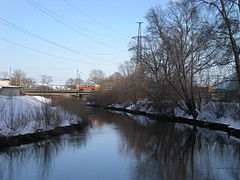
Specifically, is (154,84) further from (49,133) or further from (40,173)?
(40,173)

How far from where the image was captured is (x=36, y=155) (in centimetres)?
1452

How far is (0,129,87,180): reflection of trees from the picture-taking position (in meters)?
11.5

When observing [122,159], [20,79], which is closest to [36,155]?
[122,159]

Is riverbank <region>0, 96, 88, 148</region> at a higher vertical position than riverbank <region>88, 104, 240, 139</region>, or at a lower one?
higher

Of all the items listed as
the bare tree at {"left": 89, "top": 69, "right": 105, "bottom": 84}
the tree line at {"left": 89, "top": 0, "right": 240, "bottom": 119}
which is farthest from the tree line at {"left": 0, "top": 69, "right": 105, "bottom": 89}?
the tree line at {"left": 89, "top": 0, "right": 240, "bottom": 119}

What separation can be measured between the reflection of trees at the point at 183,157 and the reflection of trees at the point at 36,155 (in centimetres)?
353

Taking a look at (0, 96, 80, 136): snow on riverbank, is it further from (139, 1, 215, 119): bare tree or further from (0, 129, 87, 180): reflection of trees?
(139, 1, 215, 119): bare tree

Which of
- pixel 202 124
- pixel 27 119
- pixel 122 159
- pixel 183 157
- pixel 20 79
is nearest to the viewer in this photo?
pixel 122 159

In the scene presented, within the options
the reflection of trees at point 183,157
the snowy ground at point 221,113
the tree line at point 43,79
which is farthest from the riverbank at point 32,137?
the tree line at point 43,79

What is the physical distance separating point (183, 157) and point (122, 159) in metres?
3.08

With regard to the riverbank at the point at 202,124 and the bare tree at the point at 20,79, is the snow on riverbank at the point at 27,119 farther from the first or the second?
the bare tree at the point at 20,79

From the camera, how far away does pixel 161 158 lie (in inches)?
538

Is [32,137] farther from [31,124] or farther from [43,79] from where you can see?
[43,79]

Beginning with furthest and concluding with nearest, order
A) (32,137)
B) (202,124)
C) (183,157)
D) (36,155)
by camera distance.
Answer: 1. (202,124)
2. (32,137)
3. (36,155)
4. (183,157)
